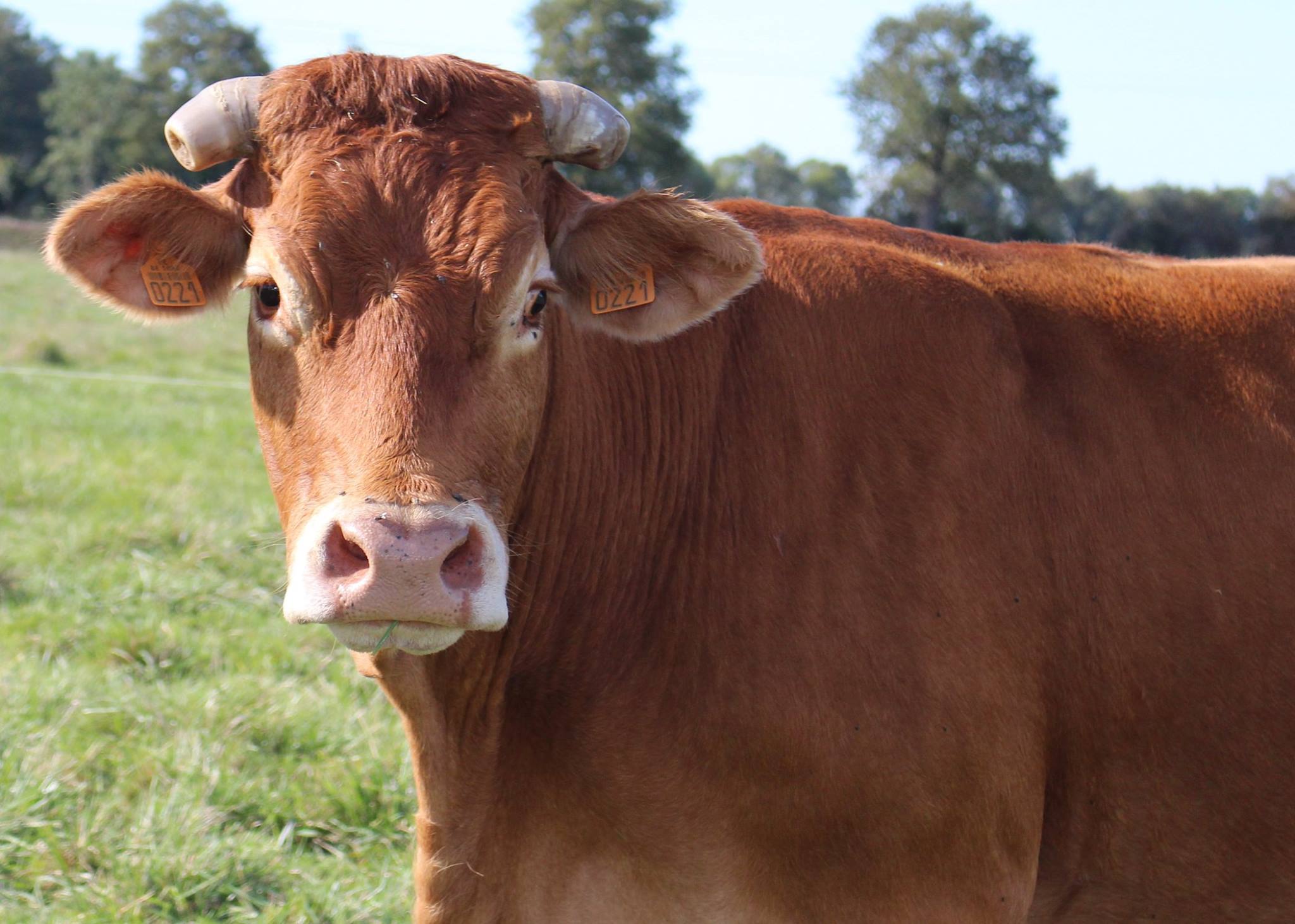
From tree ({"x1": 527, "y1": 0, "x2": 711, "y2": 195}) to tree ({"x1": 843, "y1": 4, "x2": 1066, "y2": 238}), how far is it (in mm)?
9457

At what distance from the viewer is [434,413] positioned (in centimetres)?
253

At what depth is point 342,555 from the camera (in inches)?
92.5

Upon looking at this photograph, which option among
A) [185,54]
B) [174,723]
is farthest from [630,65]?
[174,723]

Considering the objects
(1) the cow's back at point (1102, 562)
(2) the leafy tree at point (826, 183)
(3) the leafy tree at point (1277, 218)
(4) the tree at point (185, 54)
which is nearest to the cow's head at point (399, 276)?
(1) the cow's back at point (1102, 562)

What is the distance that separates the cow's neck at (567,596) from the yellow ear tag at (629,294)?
16cm

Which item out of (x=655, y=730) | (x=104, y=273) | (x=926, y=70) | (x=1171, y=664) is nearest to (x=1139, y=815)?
(x=1171, y=664)

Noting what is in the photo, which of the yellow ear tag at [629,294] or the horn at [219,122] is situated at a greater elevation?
the horn at [219,122]

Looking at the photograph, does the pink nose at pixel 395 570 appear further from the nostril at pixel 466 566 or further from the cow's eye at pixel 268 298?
the cow's eye at pixel 268 298

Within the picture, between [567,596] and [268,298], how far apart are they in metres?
1.12

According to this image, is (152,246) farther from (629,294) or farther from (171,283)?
(629,294)

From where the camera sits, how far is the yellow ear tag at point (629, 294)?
3.16m

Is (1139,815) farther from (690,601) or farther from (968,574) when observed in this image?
(690,601)

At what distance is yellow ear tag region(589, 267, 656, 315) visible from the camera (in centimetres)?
316

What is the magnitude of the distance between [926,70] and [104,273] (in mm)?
59020
